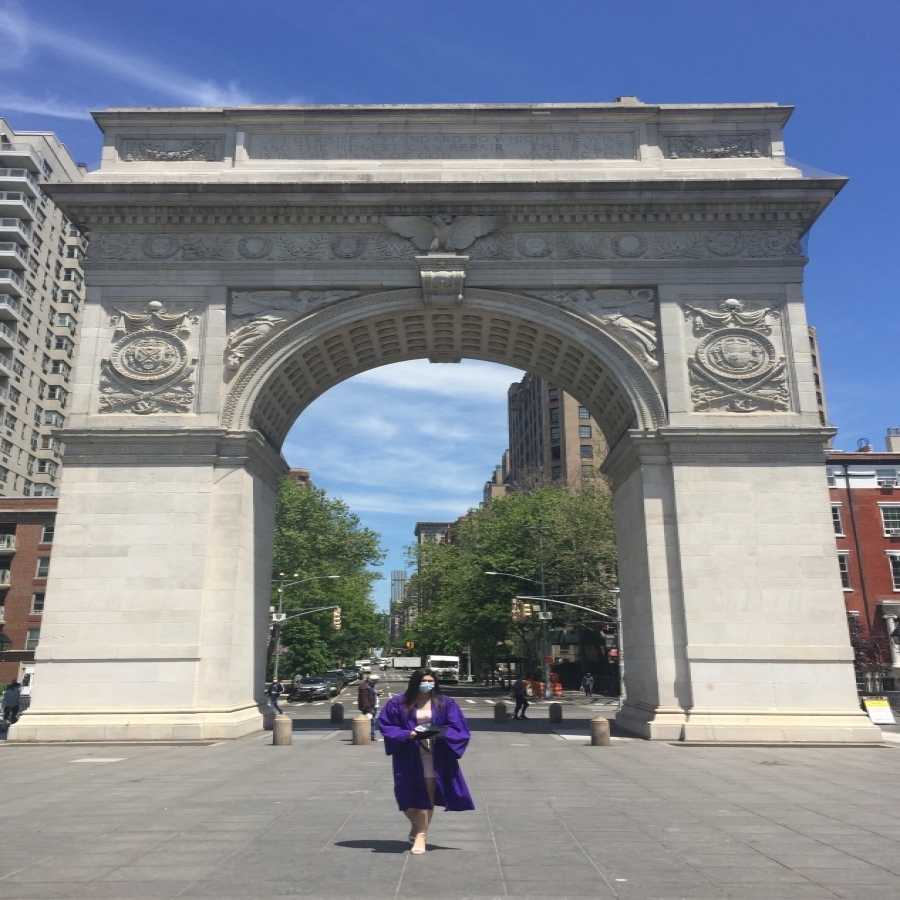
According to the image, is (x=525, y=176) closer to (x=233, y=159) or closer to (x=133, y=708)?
(x=233, y=159)

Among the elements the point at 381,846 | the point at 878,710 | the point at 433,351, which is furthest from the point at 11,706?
the point at 878,710

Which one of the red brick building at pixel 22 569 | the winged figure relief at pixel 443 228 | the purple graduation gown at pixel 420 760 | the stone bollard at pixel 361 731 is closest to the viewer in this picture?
the purple graduation gown at pixel 420 760

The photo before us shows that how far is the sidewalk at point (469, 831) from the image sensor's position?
7.18 metres

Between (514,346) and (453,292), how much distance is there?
3.45m

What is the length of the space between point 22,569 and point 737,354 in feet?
179

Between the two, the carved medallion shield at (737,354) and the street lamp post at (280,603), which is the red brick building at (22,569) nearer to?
the street lamp post at (280,603)

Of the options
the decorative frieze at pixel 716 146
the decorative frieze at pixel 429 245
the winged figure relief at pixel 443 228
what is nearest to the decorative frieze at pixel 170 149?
the decorative frieze at pixel 429 245

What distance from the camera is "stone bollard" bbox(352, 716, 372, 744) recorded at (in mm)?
20609

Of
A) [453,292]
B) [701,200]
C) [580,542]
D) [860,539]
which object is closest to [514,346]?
[453,292]

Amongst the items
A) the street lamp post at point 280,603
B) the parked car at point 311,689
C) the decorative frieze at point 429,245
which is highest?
the decorative frieze at point 429,245

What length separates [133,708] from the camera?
20688mm

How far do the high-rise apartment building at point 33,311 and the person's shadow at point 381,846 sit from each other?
220 feet

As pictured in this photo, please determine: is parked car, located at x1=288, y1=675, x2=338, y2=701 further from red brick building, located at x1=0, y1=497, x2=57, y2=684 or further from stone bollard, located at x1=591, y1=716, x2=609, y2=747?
stone bollard, located at x1=591, y1=716, x2=609, y2=747

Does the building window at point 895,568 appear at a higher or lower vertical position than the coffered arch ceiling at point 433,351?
lower
